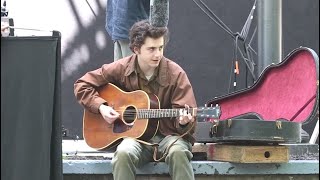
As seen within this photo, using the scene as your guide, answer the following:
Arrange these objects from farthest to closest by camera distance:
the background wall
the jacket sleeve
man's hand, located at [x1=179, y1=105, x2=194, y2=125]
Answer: the background wall
the jacket sleeve
man's hand, located at [x1=179, y1=105, x2=194, y2=125]

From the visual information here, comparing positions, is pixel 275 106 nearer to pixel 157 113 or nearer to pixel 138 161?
pixel 157 113

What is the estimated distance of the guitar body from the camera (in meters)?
3.33

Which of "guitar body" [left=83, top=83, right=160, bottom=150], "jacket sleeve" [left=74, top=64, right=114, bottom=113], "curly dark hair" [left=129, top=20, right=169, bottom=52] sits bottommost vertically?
"guitar body" [left=83, top=83, right=160, bottom=150]

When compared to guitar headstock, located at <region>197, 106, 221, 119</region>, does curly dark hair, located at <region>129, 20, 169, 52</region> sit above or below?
above

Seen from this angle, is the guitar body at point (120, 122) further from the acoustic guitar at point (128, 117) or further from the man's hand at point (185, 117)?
the man's hand at point (185, 117)

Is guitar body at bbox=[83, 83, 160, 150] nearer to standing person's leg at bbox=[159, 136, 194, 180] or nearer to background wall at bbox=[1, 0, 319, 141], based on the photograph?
standing person's leg at bbox=[159, 136, 194, 180]

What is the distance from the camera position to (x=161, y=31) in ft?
Result: 11.0

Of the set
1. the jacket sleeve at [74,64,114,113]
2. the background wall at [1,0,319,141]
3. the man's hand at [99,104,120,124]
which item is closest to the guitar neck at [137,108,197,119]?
the man's hand at [99,104,120,124]

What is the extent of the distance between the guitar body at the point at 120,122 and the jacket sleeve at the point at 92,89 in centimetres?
4

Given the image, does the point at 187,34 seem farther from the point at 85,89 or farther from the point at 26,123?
the point at 26,123

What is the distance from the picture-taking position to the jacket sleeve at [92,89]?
3.43 m

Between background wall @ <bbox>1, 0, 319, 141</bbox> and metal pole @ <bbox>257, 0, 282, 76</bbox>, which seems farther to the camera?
background wall @ <bbox>1, 0, 319, 141</bbox>

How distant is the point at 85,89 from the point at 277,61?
5.21 ft

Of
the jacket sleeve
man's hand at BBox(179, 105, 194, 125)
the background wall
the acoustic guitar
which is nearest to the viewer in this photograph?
man's hand at BBox(179, 105, 194, 125)
